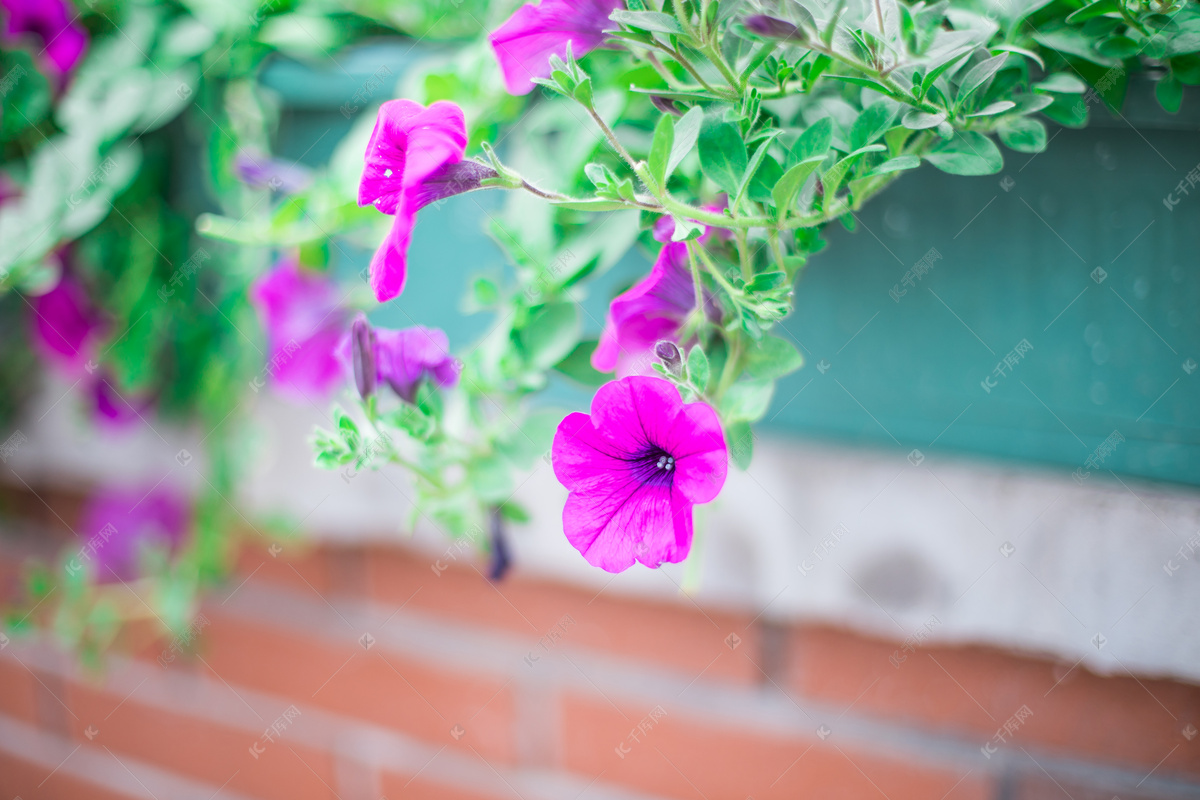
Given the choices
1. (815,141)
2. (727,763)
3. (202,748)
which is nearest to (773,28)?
(815,141)

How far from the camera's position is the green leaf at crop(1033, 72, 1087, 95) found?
261mm

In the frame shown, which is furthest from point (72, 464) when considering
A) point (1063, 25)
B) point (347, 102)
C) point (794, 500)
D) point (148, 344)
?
point (1063, 25)

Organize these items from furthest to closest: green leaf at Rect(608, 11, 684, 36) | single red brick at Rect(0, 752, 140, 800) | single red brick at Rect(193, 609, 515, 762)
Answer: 1. single red brick at Rect(0, 752, 140, 800)
2. single red brick at Rect(193, 609, 515, 762)
3. green leaf at Rect(608, 11, 684, 36)

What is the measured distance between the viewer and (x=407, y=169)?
22 centimetres

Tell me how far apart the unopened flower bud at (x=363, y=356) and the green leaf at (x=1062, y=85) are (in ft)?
0.85

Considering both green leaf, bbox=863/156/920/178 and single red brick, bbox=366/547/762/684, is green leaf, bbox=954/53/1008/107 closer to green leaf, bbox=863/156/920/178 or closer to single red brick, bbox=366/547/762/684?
green leaf, bbox=863/156/920/178

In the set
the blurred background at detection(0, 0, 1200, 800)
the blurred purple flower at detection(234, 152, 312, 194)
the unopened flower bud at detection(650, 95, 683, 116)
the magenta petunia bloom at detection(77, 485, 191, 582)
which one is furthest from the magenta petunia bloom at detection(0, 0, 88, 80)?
the unopened flower bud at detection(650, 95, 683, 116)

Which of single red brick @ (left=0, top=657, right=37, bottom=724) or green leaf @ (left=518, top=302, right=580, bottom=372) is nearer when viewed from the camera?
green leaf @ (left=518, top=302, right=580, bottom=372)

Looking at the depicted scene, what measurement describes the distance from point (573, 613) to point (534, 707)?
0.08 metres

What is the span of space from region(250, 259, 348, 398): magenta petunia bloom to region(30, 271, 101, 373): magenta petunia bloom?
0.14 metres

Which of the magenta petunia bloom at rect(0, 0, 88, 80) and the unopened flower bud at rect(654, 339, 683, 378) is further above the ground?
the magenta petunia bloom at rect(0, 0, 88, 80)

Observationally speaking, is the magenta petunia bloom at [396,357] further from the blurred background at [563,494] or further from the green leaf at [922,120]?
the green leaf at [922,120]

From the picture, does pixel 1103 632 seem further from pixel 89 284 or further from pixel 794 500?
pixel 89 284

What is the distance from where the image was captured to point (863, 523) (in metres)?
0.39
